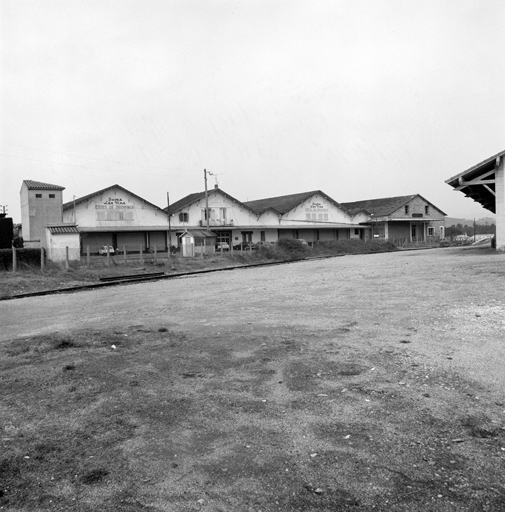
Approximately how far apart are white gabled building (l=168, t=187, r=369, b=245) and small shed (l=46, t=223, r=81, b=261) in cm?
2094

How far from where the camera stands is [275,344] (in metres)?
7.21

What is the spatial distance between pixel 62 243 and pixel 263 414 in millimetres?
25667

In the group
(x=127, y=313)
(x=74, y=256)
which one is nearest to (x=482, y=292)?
(x=127, y=313)

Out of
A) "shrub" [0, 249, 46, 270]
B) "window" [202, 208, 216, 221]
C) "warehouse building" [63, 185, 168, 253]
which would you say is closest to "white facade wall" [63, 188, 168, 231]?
"warehouse building" [63, 185, 168, 253]

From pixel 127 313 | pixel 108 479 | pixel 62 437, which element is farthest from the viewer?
pixel 127 313

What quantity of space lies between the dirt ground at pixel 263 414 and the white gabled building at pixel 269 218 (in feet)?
137

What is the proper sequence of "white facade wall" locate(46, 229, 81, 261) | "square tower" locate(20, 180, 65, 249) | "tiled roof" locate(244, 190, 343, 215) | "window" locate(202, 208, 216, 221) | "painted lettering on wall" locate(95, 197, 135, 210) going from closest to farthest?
"white facade wall" locate(46, 229, 81, 261) < "square tower" locate(20, 180, 65, 249) < "painted lettering on wall" locate(95, 197, 135, 210) < "window" locate(202, 208, 216, 221) < "tiled roof" locate(244, 190, 343, 215)

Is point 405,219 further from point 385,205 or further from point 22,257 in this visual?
point 22,257

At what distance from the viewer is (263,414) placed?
4.54 m

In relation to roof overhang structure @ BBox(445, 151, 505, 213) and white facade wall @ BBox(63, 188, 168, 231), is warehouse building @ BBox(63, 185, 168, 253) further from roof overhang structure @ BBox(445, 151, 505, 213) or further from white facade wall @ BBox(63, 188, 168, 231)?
roof overhang structure @ BBox(445, 151, 505, 213)

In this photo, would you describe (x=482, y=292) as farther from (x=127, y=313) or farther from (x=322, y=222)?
(x=322, y=222)

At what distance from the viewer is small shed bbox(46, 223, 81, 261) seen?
90.1 feet

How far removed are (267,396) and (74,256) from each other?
24.9 metres

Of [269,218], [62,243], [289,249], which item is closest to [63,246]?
[62,243]
